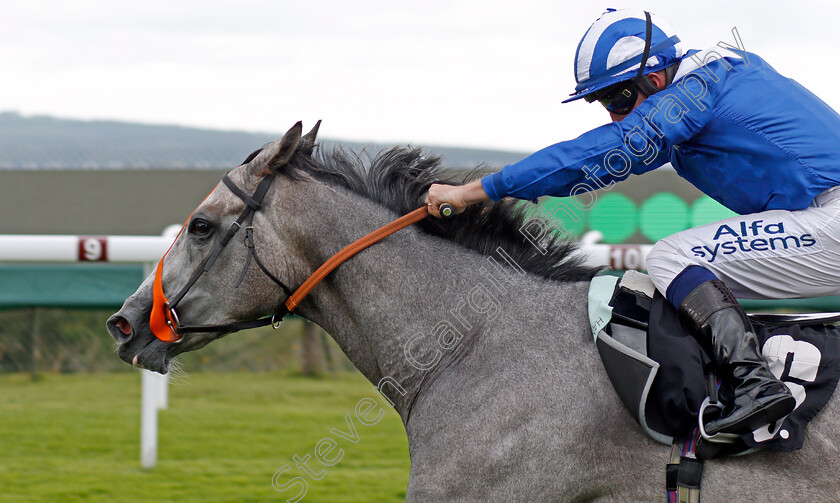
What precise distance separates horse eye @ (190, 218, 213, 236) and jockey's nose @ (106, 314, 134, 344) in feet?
1.20

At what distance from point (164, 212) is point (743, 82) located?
876cm

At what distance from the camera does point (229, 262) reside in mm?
2596

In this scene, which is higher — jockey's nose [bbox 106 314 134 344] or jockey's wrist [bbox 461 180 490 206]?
jockey's wrist [bbox 461 180 490 206]

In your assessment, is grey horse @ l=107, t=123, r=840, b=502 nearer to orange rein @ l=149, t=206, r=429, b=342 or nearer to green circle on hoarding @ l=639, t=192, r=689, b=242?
orange rein @ l=149, t=206, r=429, b=342

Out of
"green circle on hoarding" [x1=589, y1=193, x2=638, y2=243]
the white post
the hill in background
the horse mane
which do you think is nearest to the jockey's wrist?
the horse mane

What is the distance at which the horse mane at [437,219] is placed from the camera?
2.68 metres

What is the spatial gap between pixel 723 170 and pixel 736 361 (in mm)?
610

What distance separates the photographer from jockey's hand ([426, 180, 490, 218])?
8.29ft

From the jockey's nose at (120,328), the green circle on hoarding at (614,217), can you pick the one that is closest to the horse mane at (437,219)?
the jockey's nose at (120,328)

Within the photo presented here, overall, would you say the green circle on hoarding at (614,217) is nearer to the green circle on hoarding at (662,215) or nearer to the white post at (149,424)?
the green circle on hoarding at (662,215)

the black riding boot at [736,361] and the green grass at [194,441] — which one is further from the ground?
the black riding boot at [736,361]

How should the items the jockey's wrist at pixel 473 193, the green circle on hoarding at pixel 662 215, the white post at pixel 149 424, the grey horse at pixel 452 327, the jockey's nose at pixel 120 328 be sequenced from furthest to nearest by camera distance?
the green circle on hoarding at pixel 662 215, the white post at pixel 149 424, the jockey's nose at pixel 120 328, the jockey's wrist at pixel 473 193, the grey horse at pixel 452 327

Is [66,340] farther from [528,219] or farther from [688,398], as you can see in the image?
[688,398]

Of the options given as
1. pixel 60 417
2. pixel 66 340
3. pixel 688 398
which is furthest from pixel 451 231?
pixel 66 340
